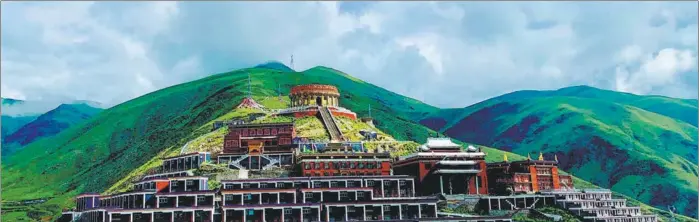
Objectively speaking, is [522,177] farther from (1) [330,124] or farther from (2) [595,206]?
(1) [330,124]

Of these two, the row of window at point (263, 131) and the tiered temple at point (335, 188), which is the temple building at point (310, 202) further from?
the row of window at point (263, 131)

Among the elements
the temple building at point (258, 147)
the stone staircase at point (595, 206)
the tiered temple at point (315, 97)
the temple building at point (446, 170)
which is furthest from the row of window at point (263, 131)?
the stone staircase at point (595, 206)

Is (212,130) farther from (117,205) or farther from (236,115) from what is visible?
(117,205)

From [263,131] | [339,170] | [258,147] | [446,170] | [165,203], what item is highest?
[263,131]

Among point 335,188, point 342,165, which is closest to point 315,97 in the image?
point 342,165

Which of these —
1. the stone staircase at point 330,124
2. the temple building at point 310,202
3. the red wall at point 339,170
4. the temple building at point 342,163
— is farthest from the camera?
the stone staircase at point 330,124

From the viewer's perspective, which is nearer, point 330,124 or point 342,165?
point 342,165

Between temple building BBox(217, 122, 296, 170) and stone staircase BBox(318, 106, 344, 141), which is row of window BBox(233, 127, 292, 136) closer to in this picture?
temple building BBox(217, 122, 296, 170)
